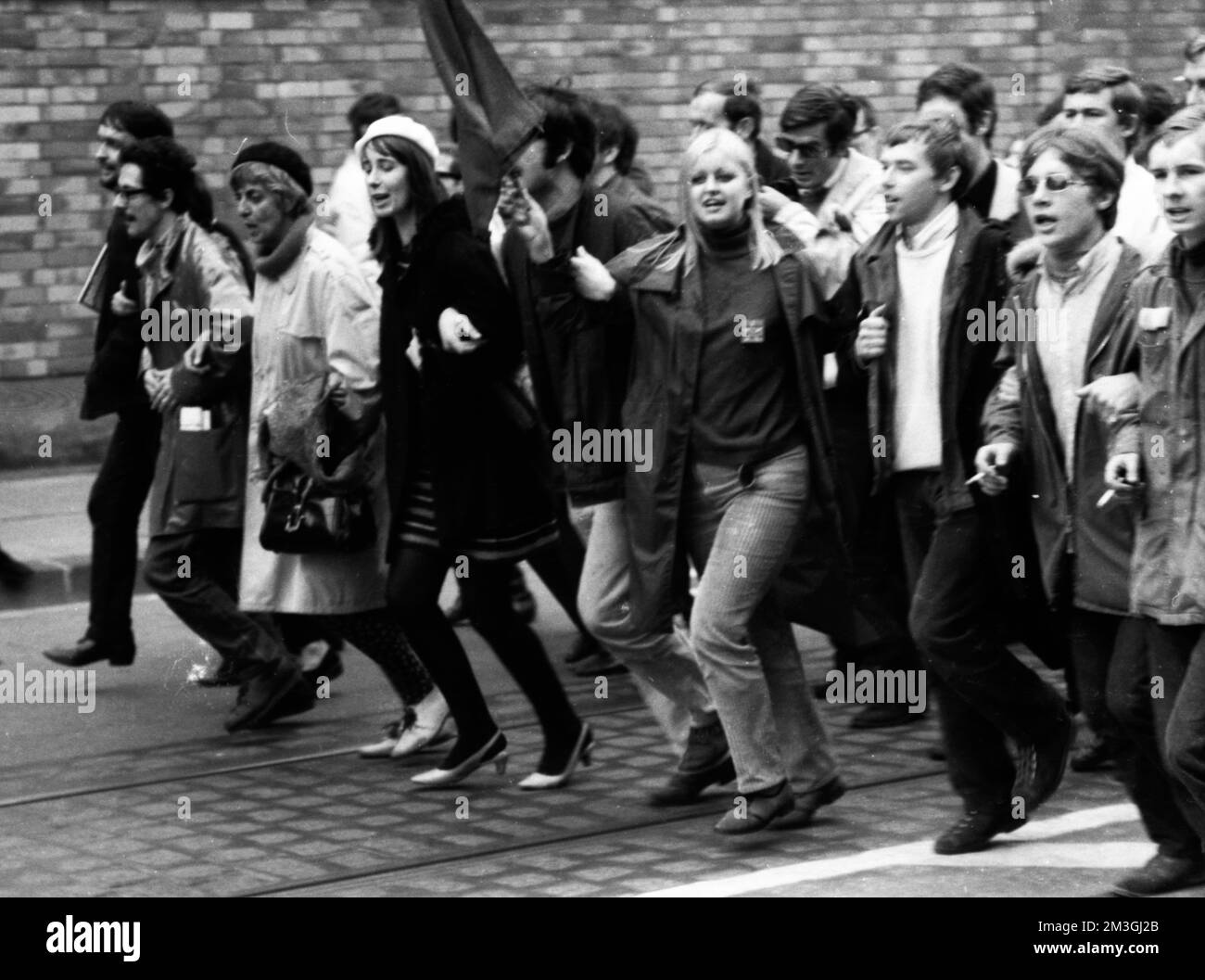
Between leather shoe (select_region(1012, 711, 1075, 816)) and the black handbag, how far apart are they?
243 cm

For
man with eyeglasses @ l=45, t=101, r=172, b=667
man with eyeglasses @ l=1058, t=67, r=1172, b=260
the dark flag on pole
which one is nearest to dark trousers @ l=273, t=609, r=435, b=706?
man with eyeglasses @ l=45, t=101, r=172, b=667

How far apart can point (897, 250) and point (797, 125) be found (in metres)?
2.20

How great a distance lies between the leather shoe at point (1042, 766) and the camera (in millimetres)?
6363

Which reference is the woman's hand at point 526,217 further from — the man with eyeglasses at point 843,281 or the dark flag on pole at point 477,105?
the man with eyeglasses at point 843,281

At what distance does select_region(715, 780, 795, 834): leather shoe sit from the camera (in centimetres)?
645

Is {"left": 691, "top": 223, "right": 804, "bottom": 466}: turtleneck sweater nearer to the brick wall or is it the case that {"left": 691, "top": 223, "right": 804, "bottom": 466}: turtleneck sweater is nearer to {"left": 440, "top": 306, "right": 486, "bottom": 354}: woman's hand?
{"left": 440, "top": 306, "right": 486, "bottom": 354}: woman's hand

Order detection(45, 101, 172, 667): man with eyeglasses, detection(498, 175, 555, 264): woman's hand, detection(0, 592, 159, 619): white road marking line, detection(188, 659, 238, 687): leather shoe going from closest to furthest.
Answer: detection(498, 175, 555, 264): woman's hand < detection(188, 659, 238, 687): leather shoe < detection(45, 101, 172, 667): man with eyeglasses < detection(0, 592, 159, 619): white road marking line

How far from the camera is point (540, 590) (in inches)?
433

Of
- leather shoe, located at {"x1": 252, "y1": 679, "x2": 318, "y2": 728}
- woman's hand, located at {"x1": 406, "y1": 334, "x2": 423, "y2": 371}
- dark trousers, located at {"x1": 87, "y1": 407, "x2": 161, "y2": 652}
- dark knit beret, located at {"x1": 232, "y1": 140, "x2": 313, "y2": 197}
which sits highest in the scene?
dark knit beret, located at {"x1": 232, "y1": 140, "x2": 313, "y2": 197}

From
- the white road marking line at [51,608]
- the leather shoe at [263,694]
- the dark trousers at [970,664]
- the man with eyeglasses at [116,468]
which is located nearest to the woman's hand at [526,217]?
the dark trousers at [970,664]

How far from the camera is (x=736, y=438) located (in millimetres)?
6441

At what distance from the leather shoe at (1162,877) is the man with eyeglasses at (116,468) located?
437cm

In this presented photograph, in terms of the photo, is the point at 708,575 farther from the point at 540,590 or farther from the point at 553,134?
the point at 540,590
